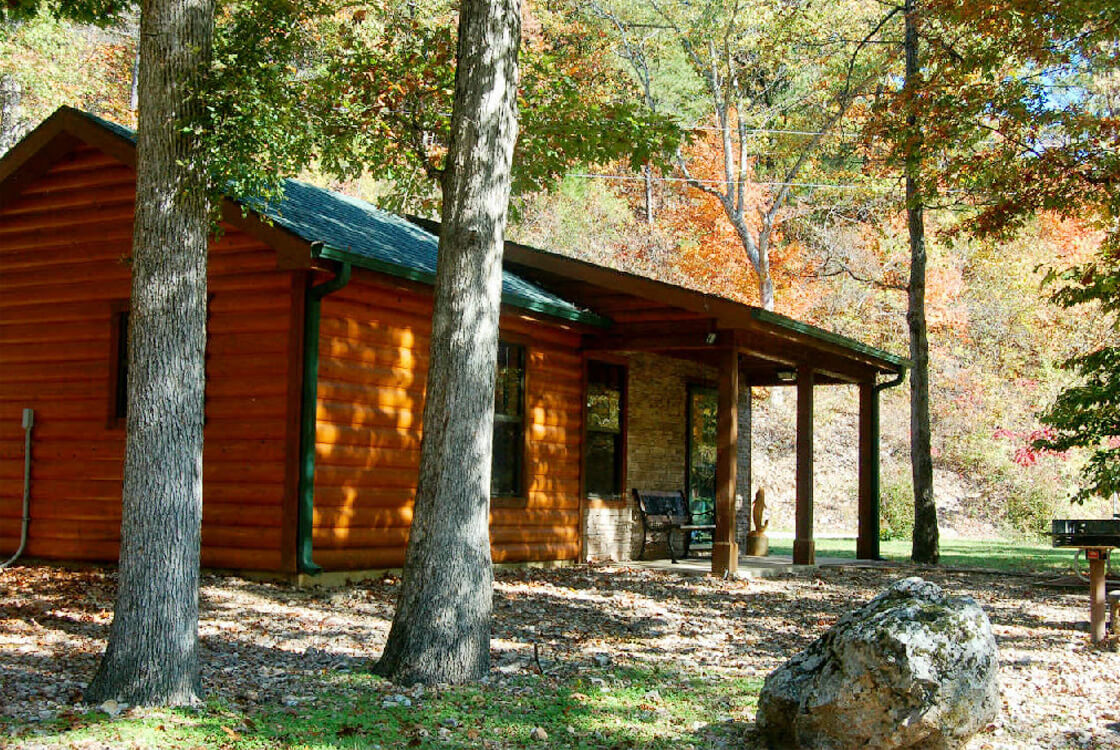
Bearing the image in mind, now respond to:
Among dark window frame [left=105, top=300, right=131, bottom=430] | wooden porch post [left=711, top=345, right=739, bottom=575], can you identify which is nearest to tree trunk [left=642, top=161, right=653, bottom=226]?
wooden porch post [left=711, top=345, right=739, bottom=575]

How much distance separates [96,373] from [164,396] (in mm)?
6225

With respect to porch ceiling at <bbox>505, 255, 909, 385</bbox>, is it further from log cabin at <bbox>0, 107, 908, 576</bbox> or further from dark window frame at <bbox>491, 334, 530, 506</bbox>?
dark window frame at <bbox>491, 334, 530, 506</bbox>

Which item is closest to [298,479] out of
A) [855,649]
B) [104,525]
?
[104,525]

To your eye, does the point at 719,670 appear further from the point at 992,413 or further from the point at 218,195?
the point at 992,413

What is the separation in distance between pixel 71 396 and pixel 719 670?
7613mm

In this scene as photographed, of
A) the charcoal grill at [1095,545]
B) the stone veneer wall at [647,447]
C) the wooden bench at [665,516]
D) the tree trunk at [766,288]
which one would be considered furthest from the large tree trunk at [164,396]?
the tree trunk at [766,288]

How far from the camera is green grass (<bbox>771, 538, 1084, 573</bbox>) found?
17.7m

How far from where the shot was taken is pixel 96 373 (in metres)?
11.7

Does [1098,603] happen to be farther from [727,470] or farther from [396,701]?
[396,701]

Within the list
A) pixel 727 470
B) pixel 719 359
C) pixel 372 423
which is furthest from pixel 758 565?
pixel 372 423

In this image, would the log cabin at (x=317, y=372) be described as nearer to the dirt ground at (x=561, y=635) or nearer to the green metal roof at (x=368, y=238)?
the green metal roof at (x=368, y=238)

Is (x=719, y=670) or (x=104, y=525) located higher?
(x=104, y=525)

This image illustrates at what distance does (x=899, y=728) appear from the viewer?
5566 millimetres

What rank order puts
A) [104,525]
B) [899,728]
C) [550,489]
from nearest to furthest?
1. [899,728]
2. [104,525]
3. [550,489]
